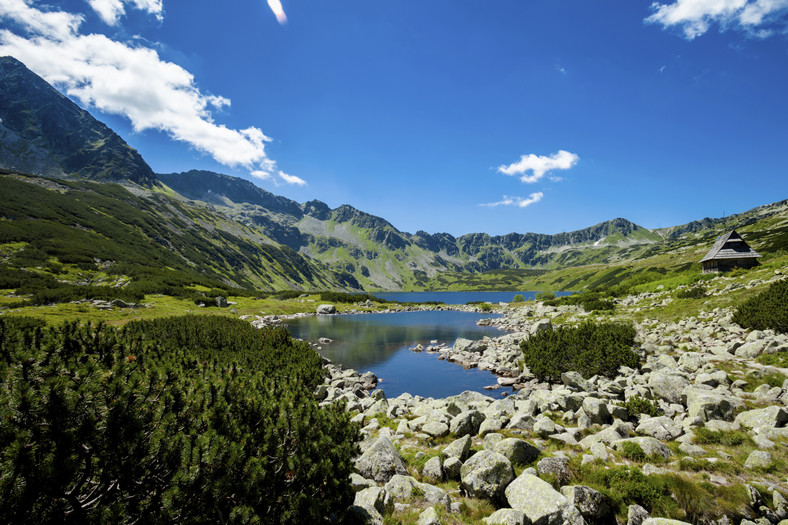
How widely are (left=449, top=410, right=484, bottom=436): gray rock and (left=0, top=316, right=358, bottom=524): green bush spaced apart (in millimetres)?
7144

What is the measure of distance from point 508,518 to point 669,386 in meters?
12.9

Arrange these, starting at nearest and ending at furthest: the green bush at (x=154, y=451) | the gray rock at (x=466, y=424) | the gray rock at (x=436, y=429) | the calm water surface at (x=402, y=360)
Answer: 1. the green bush at (x=154, y=451)
2. the gray rock at (x=466, y=424)
3. the gray rock at (x=436, y=429)
4. the calm water surface at (x=402, y=360)

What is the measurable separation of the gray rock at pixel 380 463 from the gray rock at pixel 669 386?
43.5ft

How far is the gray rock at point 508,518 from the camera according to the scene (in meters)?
7.48

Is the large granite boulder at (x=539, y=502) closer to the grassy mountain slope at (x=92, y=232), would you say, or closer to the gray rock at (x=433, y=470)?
the gray rock at (x=433, y=470)

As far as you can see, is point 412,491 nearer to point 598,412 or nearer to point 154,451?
point 154,451

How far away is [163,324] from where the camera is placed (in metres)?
31.7

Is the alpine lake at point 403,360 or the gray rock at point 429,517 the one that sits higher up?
the gray rock at point 429,517

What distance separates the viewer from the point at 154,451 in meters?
5.00

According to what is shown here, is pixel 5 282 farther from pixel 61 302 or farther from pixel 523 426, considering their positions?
pixel 523 426

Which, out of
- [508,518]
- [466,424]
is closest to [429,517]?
[508,518]

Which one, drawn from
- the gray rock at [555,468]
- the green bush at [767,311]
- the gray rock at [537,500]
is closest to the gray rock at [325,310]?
the green bush at [767,311]

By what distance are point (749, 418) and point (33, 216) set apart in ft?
530

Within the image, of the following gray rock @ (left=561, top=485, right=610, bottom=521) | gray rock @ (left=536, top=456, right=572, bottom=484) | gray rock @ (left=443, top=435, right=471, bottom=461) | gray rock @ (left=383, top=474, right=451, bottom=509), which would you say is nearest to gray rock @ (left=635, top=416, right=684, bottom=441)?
gray rock @ (left=536, top=456, right=572, bottom=484)
